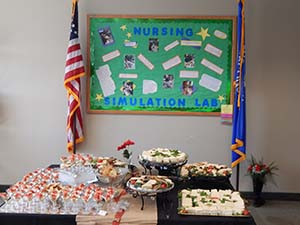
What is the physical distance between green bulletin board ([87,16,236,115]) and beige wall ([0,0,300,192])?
0.11 meters

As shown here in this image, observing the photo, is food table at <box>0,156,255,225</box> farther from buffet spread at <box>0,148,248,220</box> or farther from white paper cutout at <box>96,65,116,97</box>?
white paper cutout at <box>96,65,116,97</box>

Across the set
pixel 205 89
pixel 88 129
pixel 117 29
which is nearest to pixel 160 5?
pixel 117 29

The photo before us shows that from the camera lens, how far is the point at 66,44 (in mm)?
4059

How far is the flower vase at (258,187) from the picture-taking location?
3.93m

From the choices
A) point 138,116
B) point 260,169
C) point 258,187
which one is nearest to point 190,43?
point 138,116

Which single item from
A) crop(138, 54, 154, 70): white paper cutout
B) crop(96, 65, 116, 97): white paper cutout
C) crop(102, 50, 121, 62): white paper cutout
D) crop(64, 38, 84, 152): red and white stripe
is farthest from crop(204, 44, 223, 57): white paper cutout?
crop(64, 38, 84, 152): red and white stripe

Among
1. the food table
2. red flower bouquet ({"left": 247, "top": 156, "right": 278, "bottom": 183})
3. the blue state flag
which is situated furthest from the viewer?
red flower bouquet ({"left": 247, "top": 156, "right": 278, "bottom": 183})

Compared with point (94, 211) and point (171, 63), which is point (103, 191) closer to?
point (94, 211)

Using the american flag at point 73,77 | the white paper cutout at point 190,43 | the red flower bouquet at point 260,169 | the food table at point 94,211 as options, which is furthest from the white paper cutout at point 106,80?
the food table at point 94,211

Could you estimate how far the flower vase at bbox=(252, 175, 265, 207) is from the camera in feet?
12.9

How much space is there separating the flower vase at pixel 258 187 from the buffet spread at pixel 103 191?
1.59 meters

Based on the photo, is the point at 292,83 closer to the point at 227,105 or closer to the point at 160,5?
the point at 227,105

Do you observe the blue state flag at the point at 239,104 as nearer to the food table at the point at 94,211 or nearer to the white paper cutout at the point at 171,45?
the white paper cutout at the point at 171,45

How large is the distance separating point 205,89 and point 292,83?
39.3 inches
